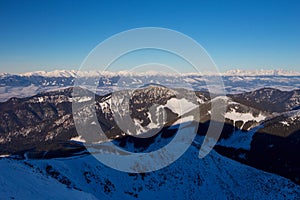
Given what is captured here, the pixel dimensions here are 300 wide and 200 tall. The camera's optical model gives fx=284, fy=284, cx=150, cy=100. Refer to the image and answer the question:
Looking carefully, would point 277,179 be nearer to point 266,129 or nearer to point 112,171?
point 112,171

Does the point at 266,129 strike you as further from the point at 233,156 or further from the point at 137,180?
the point at 137,180

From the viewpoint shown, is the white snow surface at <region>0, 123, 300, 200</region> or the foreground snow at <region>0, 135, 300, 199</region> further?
the white snow surface at <region>0, 123, 300, 200</region>

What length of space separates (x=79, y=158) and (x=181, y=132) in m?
75.3

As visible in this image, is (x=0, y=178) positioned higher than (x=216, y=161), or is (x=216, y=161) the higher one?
(x=0, y=178)

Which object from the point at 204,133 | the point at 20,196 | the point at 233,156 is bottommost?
the point at 233,156

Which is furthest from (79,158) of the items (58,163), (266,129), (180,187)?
(266,129)

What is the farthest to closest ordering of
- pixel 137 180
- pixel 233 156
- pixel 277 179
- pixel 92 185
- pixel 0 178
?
pixel 233 156 < pixel 277 179 < pixel 137 180 < pixel 92 185 < pixel 0 178

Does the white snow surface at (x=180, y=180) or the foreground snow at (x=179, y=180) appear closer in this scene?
the foreground snow at (x=179, y=180)

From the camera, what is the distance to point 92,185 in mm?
84812

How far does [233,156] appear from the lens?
152 metres

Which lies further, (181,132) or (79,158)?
(181,132)

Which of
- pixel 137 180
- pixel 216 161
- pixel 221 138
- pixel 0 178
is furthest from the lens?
pixel 221 138

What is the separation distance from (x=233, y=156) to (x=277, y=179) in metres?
49.5

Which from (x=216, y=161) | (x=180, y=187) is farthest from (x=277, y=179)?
(x=180, y=187)
